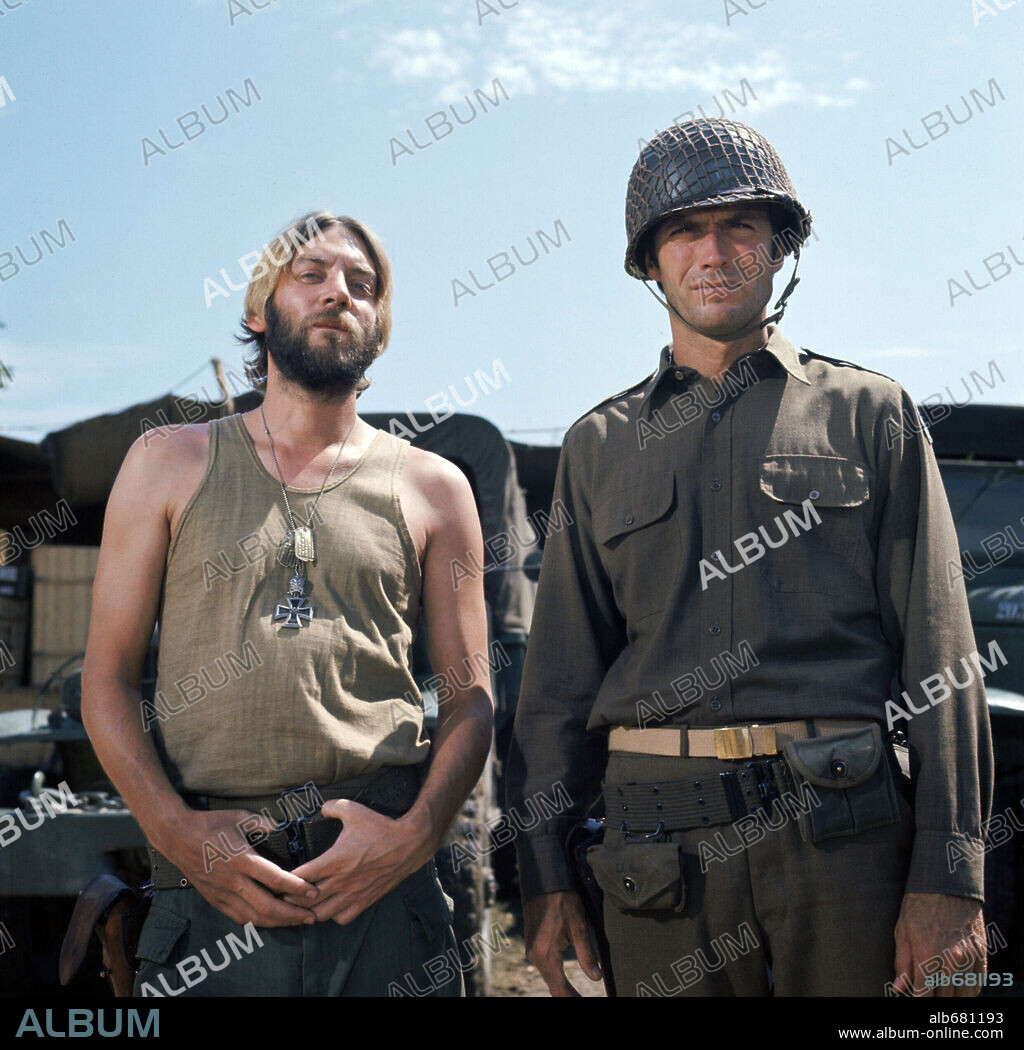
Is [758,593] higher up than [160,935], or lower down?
higher up

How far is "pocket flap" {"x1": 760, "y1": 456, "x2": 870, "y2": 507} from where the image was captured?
6.99ft

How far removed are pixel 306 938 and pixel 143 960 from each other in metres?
0.33

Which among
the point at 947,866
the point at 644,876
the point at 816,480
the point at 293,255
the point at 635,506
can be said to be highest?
the point at 293,255

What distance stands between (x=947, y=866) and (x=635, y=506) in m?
0.91

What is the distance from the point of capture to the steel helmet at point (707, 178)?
2305 mm

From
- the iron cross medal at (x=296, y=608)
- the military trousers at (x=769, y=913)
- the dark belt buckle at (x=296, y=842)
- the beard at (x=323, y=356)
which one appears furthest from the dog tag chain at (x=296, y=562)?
the military trousers at (x=769, y=913)

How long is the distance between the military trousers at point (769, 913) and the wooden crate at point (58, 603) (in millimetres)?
15515

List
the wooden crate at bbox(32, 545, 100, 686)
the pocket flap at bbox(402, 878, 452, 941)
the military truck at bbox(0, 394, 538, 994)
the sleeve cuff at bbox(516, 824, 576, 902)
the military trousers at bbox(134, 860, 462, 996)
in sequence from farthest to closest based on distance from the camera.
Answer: the wooden crate at bbox(32, 545, 100, 686), the military truck at bbox(0, 394, 538, 994), the sleeve cuff at bbox(516, 824, 576, 902), the pocket flap at bbox(402, 878, 452, 941), the military trousers at bbox(134, 860, 462, 996)

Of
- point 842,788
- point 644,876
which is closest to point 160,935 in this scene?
point 644,876

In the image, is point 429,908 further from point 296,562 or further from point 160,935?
point 296,562

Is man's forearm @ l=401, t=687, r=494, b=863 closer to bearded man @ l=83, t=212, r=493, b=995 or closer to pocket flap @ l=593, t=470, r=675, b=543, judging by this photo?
bearded man @ l=83, t=212, r=493, b=995

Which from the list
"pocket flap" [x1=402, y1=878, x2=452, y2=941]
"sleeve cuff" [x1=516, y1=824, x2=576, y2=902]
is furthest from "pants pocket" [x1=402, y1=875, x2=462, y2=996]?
"sleeve cuff" [x1=516, y1=824, x2=576, y2=902]

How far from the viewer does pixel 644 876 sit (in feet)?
6.63

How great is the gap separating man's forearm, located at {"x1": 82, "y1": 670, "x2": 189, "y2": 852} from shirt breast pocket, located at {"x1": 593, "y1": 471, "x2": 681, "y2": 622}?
0.98 m
